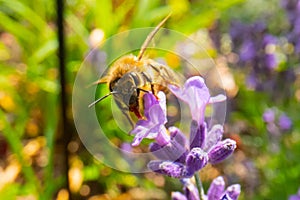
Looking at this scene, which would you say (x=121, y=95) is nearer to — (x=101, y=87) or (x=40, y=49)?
(x=101, y=87)

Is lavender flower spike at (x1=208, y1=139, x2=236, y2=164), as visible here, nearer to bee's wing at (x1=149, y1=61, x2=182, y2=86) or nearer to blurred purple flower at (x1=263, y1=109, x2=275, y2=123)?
bee's wing at (x1=149, y1=61, x2=182, y2=86)

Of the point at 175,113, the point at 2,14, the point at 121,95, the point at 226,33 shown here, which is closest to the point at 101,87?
the point at 121,95

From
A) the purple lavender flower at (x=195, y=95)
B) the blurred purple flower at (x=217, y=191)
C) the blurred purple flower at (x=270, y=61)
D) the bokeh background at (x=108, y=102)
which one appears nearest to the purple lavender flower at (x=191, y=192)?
the blurred purple flower at (x=217, y=191)

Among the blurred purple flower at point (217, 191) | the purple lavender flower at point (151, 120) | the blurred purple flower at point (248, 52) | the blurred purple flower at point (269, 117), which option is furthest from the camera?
the blurred purple flower at point (248, 52)

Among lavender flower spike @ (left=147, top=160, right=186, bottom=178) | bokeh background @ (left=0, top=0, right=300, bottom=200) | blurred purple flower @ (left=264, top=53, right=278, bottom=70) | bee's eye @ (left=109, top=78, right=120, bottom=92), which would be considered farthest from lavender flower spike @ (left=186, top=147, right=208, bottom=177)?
blurred purple flower @ (left=264, top=53, right=278, bottom=70)

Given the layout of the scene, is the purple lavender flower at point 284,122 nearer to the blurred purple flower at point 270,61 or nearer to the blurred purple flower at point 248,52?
the blurred purple flower at point 270,61

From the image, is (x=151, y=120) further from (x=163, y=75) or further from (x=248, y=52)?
(x=248, y=52)

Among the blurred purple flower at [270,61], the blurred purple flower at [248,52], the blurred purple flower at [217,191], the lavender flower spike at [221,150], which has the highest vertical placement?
the blurred purple flower at [248,52]
